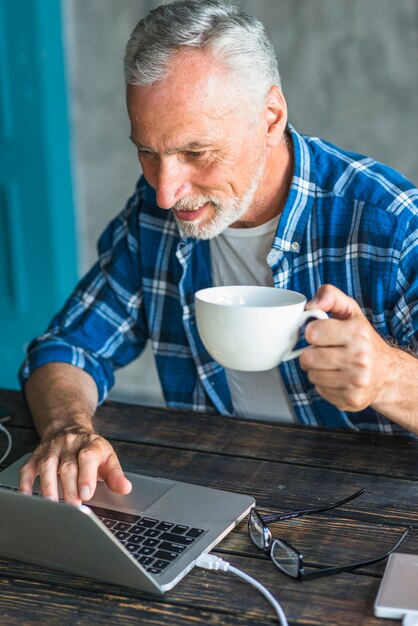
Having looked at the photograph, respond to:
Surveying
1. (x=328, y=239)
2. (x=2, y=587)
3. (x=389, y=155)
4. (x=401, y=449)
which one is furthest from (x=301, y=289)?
(x=389, y=155)

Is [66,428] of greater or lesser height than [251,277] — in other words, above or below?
below

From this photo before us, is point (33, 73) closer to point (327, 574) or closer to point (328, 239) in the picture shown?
point (328, 239)

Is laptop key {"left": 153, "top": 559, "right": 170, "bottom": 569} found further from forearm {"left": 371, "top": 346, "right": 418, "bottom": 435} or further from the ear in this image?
the ear

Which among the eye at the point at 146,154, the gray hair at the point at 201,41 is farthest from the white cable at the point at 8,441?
the gray hair at the point at 201,41

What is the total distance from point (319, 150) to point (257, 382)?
1.59 feet

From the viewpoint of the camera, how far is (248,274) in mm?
1646

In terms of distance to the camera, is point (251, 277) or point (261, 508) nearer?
point (261, 508)

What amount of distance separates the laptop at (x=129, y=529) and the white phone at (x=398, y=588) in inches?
8.7

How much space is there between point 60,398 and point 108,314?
0.98ft

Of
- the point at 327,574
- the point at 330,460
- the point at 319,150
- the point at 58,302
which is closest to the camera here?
the point at 327,574

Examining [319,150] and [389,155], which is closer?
[319,150]

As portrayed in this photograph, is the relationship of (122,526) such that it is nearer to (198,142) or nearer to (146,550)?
(146,550)

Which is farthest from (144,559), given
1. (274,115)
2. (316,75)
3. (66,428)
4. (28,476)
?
(316,75)

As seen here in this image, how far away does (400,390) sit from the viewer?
1188mm
